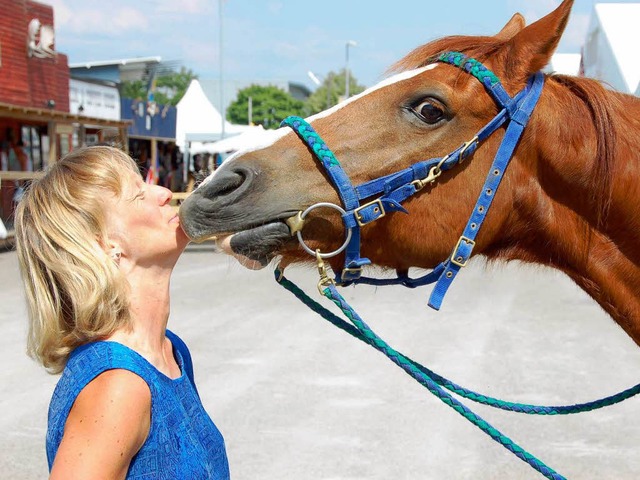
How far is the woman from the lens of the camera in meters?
1.74

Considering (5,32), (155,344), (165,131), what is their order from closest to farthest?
(155,344), (5,32), (165,131)

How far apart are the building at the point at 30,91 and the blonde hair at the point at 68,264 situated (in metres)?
16.1

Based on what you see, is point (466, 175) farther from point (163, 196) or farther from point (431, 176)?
point (163, 196)

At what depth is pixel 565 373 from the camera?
5.97m

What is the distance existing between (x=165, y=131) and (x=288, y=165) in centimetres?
3095

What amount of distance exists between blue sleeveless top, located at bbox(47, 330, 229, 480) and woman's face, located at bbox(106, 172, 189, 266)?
12.0 inches

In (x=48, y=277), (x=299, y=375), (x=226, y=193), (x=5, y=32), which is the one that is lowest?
(x=299, y=375)

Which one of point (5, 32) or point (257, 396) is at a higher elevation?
point (5, 32)

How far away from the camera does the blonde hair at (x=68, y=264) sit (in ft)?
6.31

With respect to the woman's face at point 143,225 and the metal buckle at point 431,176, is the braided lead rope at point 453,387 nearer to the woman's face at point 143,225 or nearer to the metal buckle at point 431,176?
the woman's face at point 143,225

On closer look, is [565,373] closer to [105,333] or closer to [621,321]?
[621,321]

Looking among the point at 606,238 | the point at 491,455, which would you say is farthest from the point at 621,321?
the point at 491,455

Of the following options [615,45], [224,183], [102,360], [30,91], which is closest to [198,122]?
[30,91]

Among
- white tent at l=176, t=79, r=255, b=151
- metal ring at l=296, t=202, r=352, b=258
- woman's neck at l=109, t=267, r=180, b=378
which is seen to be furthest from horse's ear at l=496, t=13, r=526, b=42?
white tent at l=176, t=79, r=255, b=151
